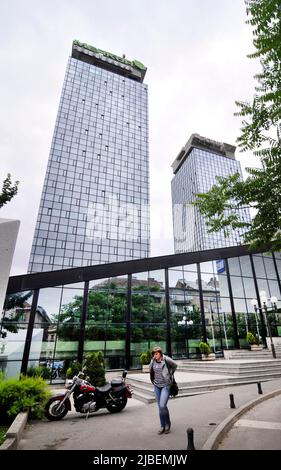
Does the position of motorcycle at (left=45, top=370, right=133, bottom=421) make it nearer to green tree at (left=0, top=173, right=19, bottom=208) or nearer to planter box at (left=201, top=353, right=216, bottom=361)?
green tree at (left=0, top=173, right=19, bottom=208)

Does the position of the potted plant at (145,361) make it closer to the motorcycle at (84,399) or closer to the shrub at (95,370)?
the shrub at (95,370)

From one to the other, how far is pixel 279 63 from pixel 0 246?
509 centimetres

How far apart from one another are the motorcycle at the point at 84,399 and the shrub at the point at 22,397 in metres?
0.27

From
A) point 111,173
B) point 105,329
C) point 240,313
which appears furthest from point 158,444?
point 111,173

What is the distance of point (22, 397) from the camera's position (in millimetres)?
6441

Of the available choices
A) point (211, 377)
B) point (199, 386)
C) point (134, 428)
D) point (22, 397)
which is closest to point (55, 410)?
point (22, 397)

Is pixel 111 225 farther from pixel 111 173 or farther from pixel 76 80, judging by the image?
pixel 76 80

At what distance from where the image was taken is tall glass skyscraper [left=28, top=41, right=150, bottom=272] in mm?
54969

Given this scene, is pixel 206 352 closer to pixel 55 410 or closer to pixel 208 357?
pixel 208 357

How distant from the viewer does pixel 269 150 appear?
407cm

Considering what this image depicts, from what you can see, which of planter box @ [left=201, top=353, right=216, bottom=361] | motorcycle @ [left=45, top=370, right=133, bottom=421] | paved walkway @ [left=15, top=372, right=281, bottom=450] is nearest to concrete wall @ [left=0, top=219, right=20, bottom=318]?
paved walkway @ [left=15, top=372, right=281, bottom=450]

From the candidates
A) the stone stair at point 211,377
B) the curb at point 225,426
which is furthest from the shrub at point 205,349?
the curb at point 225,426

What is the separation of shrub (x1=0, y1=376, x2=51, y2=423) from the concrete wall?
3534 mm

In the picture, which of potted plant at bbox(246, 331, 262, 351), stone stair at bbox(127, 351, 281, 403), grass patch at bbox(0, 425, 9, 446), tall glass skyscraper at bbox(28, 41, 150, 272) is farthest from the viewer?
tall glass skyscraper at bbox(28, 41, 150, 272)
